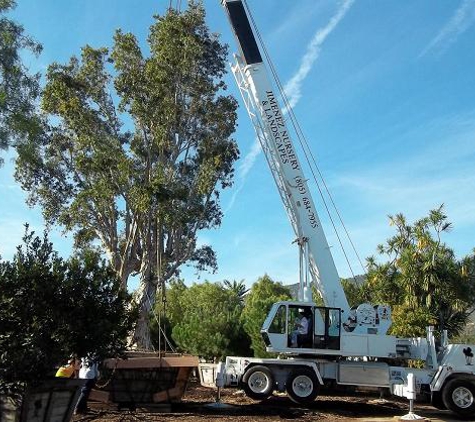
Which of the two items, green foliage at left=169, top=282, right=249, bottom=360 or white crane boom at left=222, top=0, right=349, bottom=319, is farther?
green foliage at left=169, top=282, right=249, bottom=360

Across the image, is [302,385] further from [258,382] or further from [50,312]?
[50,312]

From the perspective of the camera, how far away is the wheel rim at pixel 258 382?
48.8ft

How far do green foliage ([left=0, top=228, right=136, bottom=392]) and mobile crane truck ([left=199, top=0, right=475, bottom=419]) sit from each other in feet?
23.7

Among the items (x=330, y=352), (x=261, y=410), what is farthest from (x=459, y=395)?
(x=261, y=410)

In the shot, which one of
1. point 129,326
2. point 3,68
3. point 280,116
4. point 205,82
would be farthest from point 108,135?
point 129,326

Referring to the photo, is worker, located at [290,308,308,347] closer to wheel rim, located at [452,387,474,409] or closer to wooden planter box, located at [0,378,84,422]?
wheel rim, located at [452,387,474,409]

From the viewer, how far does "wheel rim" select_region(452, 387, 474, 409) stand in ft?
48.5

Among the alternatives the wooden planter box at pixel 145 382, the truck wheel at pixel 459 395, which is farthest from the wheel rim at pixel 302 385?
the truck wheel at pixel 459 395

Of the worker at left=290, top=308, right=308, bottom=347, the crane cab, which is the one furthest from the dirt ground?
the worker at left=290, top=308, right=308, bottom=347

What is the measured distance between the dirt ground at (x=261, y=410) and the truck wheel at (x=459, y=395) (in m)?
0.31

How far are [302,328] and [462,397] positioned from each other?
430 centimetres

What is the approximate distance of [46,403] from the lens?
25.4ft

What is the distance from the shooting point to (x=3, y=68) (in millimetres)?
11797

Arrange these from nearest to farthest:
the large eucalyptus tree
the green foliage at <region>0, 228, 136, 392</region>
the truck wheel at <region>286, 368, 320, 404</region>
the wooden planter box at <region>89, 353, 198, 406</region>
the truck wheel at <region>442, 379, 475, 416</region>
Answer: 1. the green foliage at <region>0, 228, 136, 392</region>
2. the wooden planter box at <region>89, 353, 198, 406</region>
3. the truck wheel at <region>442, 379, 475, 416</region>
4. the truck wheel at <region>286, 368, 320, 404</region>
5. the large eucalyptus tree
